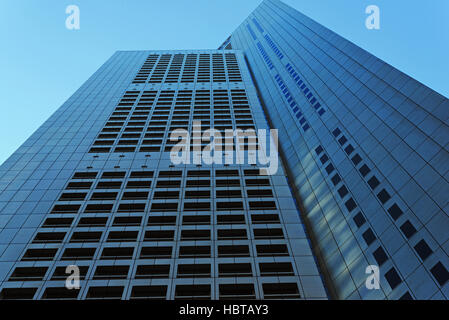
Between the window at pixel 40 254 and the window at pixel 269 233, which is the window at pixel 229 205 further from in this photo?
the window at pixel 40 254

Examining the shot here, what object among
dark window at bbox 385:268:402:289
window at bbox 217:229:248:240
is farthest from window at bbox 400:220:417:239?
window at bbox 217:229:248:240

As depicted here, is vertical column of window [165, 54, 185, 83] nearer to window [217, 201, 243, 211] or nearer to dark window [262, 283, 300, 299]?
window [217, 201, 243, 211]

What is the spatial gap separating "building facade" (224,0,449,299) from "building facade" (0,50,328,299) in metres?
4.38

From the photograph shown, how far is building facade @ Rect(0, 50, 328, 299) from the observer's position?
2541cm

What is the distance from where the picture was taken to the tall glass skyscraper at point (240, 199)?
25.3 m

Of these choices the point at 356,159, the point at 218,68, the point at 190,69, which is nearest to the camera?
the point at 356,159

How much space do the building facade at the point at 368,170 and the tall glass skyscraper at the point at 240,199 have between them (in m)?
0.14

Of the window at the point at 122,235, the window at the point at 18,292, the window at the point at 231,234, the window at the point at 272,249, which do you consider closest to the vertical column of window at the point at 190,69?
the window at the point at 122,235

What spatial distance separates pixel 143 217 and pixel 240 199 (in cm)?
894

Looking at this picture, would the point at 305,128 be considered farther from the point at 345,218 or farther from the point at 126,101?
the point at 126,101

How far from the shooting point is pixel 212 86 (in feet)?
211

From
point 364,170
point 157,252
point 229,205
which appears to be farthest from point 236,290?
point 364,170

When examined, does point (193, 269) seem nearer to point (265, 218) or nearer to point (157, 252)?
point (157, 252)

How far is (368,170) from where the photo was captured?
33906 millimetres
